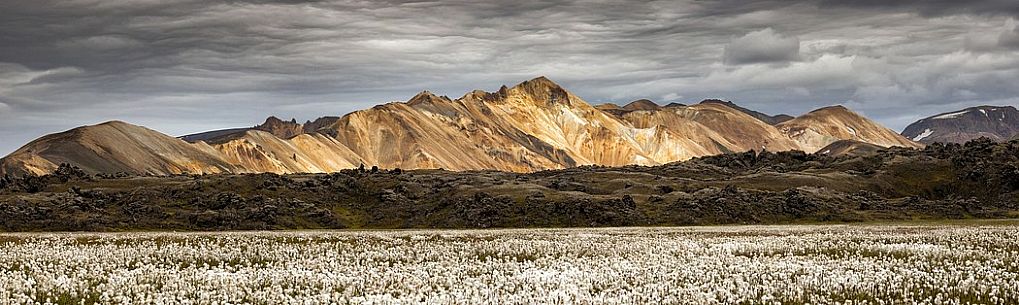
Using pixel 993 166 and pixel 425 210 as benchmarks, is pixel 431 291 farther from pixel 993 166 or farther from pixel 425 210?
pixel 993 166

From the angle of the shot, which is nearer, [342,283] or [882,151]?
[342,283]

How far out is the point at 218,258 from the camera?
2762 cm

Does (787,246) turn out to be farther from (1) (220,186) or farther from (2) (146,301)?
(1) (220,186)

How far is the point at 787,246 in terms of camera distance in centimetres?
3288

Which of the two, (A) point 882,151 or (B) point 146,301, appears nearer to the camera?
(B) point 146,301

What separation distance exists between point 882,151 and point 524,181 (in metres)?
92.0

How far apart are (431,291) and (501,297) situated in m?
2.12

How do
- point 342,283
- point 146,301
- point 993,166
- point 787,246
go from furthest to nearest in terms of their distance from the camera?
point 993,166
point 787,246
point 342,283
point 146,301

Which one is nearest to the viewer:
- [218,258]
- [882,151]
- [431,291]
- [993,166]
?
[431,291]

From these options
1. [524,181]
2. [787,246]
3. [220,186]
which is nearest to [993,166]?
[524,181]

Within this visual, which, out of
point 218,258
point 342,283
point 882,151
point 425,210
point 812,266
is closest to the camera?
point 342,283

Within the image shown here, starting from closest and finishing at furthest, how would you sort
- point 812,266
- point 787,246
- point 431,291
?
point 431,291 < point 812,266 < point 787,246

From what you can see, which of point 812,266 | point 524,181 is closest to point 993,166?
point 524,181

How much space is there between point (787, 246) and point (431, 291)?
18774mm
